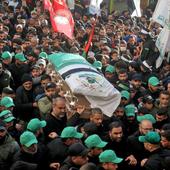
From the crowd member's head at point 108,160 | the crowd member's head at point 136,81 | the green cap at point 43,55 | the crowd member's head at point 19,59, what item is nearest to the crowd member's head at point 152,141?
the crowd member's head at point 108,160

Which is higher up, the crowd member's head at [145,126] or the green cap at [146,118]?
the crowd member's head at [145,126]

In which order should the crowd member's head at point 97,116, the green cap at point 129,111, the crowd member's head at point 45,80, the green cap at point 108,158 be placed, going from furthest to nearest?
1. the crowd member's head at point 45,80
2. the green cap at point 129,111
3. the crowd member's head at point 97,116
4. the green cap at point 108,158

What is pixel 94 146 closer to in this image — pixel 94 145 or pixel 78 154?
pixel 94 145

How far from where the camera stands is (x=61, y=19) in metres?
12.0

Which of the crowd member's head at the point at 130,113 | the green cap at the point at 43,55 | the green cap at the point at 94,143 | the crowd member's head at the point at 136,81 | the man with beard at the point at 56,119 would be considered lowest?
the green cap at the point at 43,55

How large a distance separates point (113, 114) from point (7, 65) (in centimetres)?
311

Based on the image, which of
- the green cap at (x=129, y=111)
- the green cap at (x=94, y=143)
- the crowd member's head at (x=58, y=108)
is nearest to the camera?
the green cap at (x=94, y=143)

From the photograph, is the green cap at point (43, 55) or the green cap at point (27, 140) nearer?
the green cap at point (27, 140)

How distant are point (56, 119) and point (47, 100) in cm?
77

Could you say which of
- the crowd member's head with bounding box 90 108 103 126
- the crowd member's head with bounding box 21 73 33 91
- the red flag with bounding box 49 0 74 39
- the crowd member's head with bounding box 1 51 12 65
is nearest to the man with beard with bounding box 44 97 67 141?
the crowd member's head with bounding box 90 108 103 126

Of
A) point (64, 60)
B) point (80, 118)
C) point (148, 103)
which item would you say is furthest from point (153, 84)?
point (80, 118)

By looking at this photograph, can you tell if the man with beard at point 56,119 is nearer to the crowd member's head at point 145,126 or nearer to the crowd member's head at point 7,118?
the crowd member's head at point 7,118

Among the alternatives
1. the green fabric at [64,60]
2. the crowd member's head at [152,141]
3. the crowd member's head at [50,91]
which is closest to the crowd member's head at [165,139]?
the crowd member's head at [152,141]

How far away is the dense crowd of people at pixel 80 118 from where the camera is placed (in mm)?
5953
